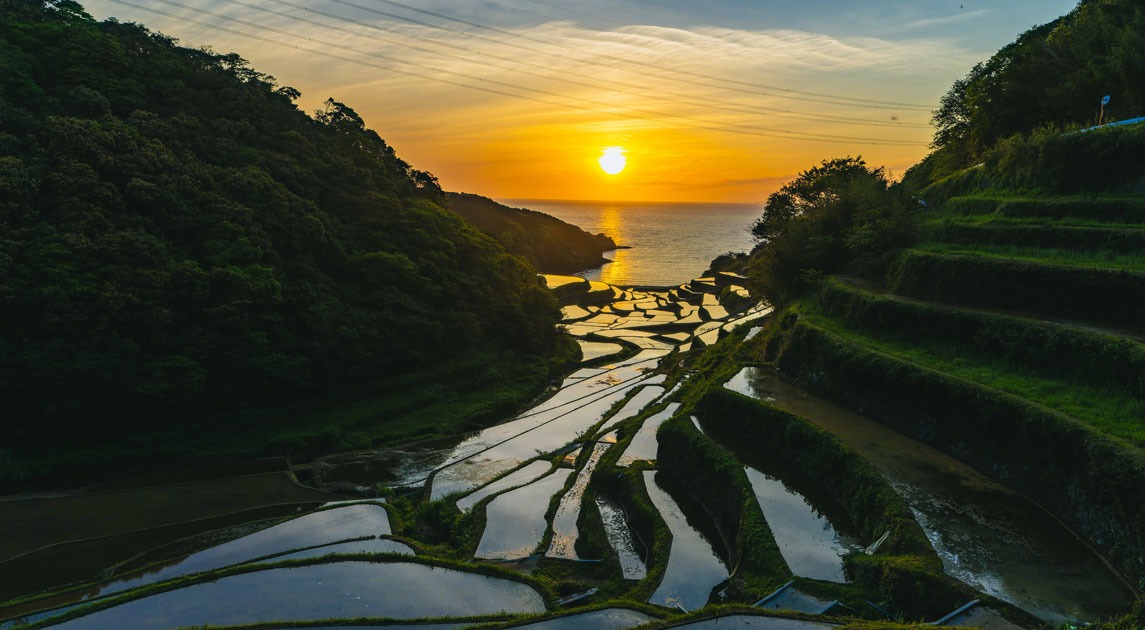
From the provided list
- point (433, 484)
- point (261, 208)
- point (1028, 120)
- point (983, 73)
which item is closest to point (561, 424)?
point (433, 484)

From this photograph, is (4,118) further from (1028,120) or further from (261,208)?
(1028,120)

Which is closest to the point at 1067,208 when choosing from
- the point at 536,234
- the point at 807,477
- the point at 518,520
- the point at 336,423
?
the point at 807,477

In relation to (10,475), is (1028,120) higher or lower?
higher

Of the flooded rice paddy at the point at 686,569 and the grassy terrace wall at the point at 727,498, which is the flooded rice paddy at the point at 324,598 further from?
the grassy terrace wall at the point at 727,498

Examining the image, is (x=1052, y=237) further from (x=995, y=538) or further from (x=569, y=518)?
(x=569, y=518)

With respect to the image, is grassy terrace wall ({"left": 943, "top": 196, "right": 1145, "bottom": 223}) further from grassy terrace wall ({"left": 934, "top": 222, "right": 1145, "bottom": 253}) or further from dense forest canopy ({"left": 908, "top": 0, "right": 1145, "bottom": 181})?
dense forest canopy ({"left": 908, "top": 0, "right": 1145, "bottom": 181})

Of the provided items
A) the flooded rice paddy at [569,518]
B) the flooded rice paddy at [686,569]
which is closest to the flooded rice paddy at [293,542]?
the flooded rice paddy at [569,518]
